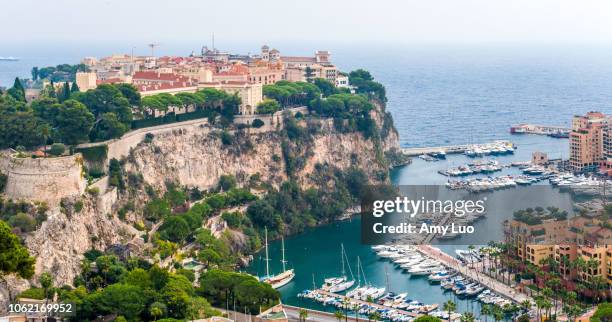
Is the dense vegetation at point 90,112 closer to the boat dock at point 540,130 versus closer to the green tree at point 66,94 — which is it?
the green tree at point 66,94

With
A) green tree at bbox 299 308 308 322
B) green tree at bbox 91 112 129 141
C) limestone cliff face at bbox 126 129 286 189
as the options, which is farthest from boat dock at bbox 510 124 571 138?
green tree at bbox 299 308 308 322

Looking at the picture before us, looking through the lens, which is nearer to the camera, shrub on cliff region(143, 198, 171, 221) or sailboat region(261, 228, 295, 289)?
sailboat region(261, 228, 295, 289)

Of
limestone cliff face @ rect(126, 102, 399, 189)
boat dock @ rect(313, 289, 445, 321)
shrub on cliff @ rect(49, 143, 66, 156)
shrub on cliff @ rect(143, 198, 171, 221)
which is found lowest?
boat dock @ rect(313, 289, 445, 321)

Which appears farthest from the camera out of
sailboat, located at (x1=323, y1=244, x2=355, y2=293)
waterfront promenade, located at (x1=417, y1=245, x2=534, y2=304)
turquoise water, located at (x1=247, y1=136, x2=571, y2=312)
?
sailboat, located at (x1=323, y1=244, x2=355, y2=293)

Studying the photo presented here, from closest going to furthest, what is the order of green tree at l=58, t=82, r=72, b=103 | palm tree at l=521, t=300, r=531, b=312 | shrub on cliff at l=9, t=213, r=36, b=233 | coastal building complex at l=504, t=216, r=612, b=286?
palm tree at l=521, t=300, r=531, b=312 → shrub on cliff at l=9, t=213, r=36, b=233 → coastal building complex at l=504, t=216, r=612, b=286 → green tree at l=58, t=82, r=72, b=103

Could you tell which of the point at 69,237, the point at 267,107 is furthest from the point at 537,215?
the point at 69,237

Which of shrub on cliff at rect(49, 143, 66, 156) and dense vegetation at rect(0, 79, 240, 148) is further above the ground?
dense vegetation at rect(0, 79, 240, 148)

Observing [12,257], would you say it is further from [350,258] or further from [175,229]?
[350,258]

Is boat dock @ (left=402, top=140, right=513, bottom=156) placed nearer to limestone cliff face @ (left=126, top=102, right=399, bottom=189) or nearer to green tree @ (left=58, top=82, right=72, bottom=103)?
limestone cliff face @ (left=126, top=102, right=399, bottom=189)
